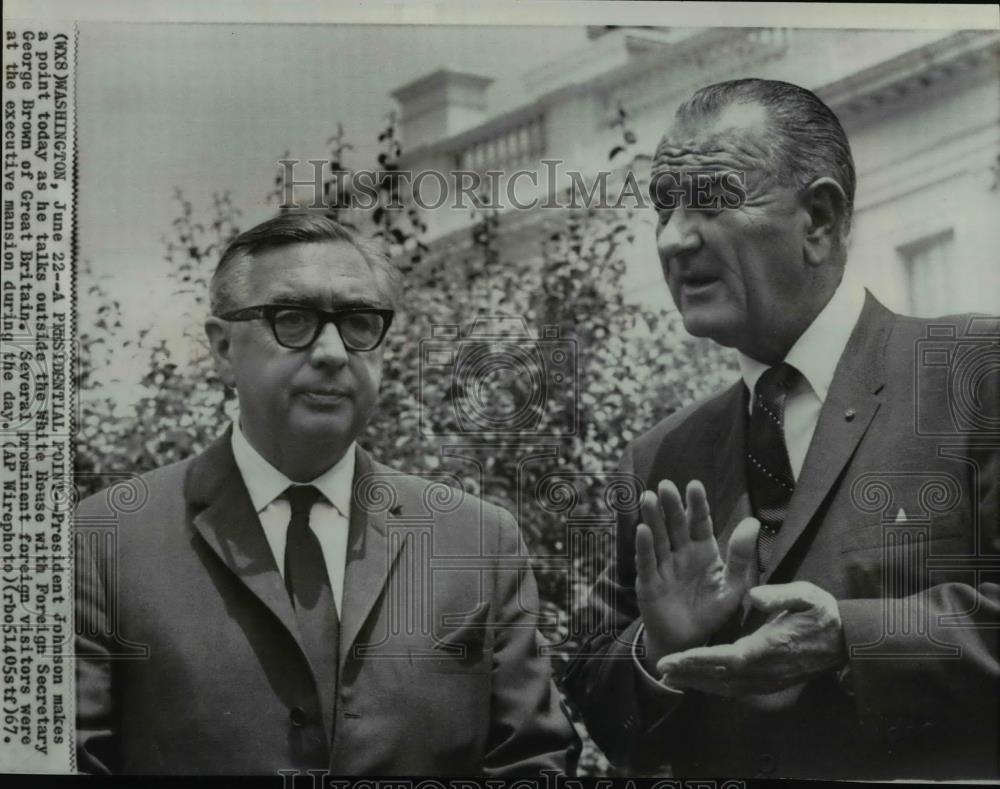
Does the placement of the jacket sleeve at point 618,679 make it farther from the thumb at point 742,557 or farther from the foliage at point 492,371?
the thumb at point 742,557

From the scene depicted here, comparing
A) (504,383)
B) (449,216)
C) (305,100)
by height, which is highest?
(305,100)

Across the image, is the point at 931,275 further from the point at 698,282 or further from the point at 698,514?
the point at 698,514

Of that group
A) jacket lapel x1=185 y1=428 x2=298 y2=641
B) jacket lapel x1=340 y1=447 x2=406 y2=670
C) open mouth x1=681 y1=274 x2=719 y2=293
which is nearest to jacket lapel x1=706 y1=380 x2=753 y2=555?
open mouth x1=681 y1=274 x2=719 y2=293

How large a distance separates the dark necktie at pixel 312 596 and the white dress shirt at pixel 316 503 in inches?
0.8

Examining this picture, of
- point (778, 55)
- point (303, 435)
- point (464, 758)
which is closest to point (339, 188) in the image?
point (303, 435)

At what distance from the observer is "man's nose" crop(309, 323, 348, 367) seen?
227 inches

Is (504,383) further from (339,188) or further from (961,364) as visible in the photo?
(961,364)

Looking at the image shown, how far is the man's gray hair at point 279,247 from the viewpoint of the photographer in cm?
588

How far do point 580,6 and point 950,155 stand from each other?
1.44m

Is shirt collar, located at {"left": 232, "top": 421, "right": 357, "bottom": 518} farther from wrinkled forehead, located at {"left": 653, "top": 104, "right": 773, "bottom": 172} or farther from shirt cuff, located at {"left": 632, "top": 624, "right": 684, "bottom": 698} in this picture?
wrinkled forehead, located at {"left": 653, "top": 104, "right": 773, "bottom": 172}

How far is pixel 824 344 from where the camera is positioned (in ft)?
19.2

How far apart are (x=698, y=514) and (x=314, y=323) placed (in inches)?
58.8

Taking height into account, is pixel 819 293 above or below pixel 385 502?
above

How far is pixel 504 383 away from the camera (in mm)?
5922
